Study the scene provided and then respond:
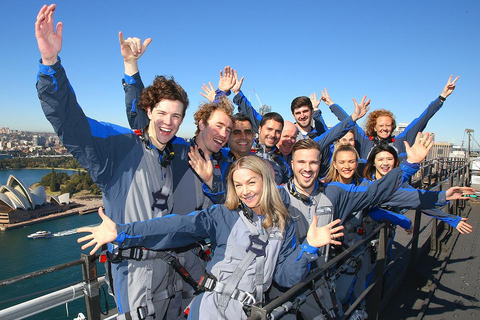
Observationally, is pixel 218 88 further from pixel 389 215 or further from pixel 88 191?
pixel 88 191

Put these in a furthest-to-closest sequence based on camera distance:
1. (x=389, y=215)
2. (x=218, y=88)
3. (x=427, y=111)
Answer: (x=427, y=111) → (x=218, y=88) → (x=389, y=215)

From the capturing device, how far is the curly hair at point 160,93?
203cm

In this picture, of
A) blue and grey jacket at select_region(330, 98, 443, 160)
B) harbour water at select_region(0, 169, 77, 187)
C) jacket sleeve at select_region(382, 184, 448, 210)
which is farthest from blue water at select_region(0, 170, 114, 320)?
harbour water at select_region(0, 169, 77, 187)

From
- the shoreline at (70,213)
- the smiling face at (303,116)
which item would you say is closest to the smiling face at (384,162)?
the smiling face at (303,116)

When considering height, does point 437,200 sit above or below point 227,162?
below

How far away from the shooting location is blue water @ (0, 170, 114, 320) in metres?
33.1

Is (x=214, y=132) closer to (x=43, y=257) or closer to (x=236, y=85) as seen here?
(x=236, y=85)

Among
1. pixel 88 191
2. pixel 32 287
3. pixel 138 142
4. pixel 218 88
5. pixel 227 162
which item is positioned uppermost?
pixel 218 88

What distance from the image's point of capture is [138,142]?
6.40ft

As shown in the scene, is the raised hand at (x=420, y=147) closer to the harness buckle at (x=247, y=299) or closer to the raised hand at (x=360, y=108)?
the raised hand at (x=360, y=108)

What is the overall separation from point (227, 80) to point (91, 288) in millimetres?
2636

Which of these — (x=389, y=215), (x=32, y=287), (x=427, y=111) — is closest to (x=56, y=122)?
(x=389, y=215)

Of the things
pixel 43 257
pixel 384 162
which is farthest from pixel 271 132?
pixel 43 257

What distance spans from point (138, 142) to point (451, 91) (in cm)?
431
